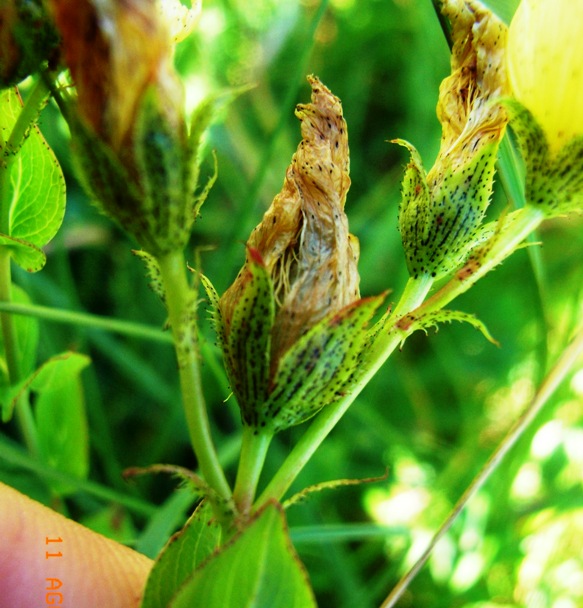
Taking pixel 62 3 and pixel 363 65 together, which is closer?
pixel 62 3

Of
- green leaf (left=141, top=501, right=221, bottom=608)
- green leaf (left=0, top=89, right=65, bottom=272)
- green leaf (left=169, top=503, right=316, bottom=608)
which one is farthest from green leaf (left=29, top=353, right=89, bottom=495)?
green leaf (left=169, top=503, right=316, bottom=608)

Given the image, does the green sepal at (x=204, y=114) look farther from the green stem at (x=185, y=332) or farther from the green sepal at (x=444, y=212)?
the green sepal at (x=444, y=212)

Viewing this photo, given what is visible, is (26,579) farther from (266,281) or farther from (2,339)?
(266,281)

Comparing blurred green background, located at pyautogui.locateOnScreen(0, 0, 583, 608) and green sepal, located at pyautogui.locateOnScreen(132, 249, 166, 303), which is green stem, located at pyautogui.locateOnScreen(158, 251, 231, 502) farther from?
blurred green background, located at pyautogui.locateOnScreen(0, 0, 583, 608)

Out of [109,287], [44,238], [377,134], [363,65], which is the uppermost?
[363,65]

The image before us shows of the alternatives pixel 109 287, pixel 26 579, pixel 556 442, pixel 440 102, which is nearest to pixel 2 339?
pixel 26 579

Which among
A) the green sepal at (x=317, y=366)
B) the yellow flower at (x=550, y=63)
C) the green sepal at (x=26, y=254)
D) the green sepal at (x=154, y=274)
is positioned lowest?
the green sepal at (x=317, y=366)

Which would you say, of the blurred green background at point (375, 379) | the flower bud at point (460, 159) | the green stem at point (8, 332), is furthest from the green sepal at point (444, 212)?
the green stem at point (8, 332)
